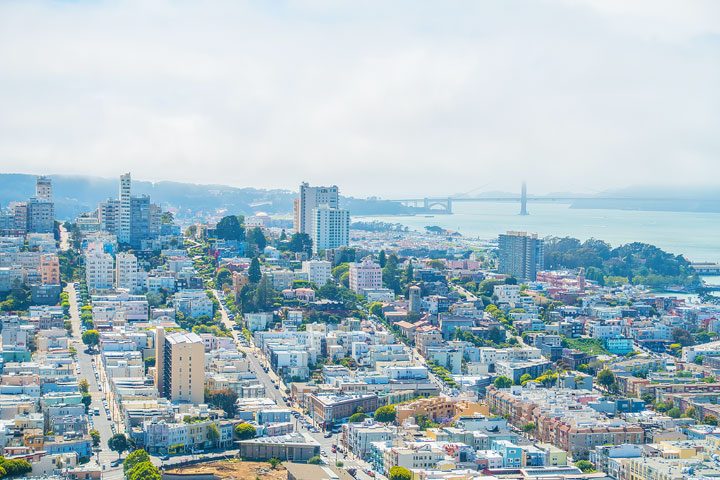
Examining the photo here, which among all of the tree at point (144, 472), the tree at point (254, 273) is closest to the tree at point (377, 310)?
the tree at point (254, 273)

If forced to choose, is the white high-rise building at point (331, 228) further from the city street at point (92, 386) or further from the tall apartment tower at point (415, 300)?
the city street at point (92, 386)

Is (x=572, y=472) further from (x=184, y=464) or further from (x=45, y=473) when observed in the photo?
(x=45, y=473)

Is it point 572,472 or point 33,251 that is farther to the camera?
point 33,251

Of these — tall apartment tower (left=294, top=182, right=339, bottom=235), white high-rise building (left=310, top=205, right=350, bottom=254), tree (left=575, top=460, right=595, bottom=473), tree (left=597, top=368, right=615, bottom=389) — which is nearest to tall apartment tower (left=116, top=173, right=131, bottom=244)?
white high-rise building (left=310, top=205, right=350, bottom=254)

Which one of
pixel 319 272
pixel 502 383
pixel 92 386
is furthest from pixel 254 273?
pixel 502 383

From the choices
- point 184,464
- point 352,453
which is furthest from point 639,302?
point 184,464
